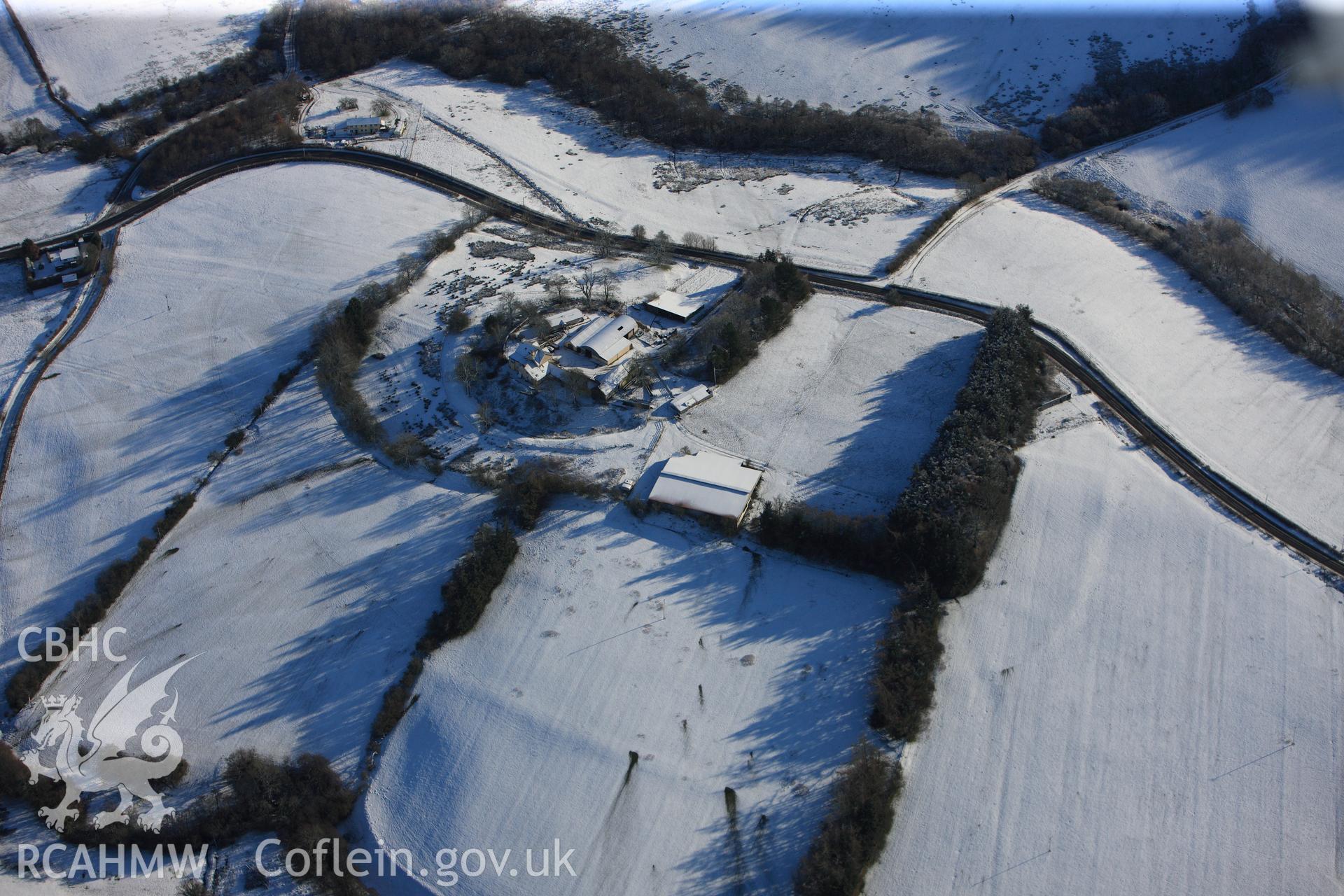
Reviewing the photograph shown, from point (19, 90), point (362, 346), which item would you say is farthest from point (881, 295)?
point (19, 90)

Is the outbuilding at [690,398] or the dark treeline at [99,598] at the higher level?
the outbuilding at [690,398]

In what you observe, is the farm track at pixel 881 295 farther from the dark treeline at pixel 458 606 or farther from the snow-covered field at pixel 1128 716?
the dark treeline at pixel 458 606

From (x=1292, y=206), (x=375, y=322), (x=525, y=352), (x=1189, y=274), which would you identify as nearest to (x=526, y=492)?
(x=525, y=352)

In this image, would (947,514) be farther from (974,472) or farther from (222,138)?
(222,138)

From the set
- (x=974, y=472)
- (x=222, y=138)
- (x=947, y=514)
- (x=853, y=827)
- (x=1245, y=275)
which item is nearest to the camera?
(x=853, y=827)

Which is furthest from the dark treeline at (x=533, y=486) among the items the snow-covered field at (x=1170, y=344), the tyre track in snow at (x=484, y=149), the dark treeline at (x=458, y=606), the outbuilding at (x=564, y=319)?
the tyre track in snow at (x=484, y=149)

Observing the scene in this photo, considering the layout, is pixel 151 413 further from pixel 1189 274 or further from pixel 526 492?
pixel 1189 274
